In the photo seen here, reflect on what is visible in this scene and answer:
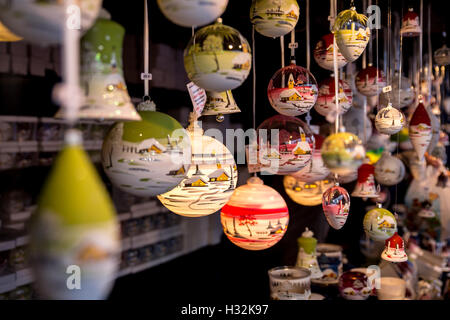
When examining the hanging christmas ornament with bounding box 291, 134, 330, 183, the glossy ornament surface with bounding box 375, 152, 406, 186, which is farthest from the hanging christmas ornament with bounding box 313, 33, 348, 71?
the glossy ornament surface with bounding box 375, 152, 406, 186

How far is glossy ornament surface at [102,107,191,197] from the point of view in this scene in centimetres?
108

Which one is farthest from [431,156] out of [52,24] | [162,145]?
[52,24]

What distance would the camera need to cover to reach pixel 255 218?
1.54 m

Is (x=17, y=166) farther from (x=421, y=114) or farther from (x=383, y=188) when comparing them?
(x=383, y=188)

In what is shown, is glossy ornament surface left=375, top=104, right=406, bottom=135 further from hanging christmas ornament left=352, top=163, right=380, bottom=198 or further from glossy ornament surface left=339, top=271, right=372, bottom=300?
glossy ornament surface left=339, top=271, right=372, bottom=300

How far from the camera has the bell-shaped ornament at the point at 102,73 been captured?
36.8 inches

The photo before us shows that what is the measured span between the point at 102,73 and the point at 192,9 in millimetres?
210

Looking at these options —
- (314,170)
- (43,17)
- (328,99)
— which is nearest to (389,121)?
(328,99)

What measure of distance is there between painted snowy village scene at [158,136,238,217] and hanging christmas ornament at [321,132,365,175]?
1.36ft

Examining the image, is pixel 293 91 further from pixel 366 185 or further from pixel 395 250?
pixel 366 185

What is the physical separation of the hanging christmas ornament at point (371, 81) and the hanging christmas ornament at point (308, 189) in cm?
47

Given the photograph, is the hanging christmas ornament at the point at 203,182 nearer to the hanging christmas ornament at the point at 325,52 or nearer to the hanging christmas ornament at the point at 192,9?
the hanging christmas ornament at the point at 192,9

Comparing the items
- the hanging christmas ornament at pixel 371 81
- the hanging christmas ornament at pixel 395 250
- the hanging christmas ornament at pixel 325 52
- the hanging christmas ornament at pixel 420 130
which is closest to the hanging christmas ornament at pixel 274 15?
the hanging christmas ornament at pixel 325 52
